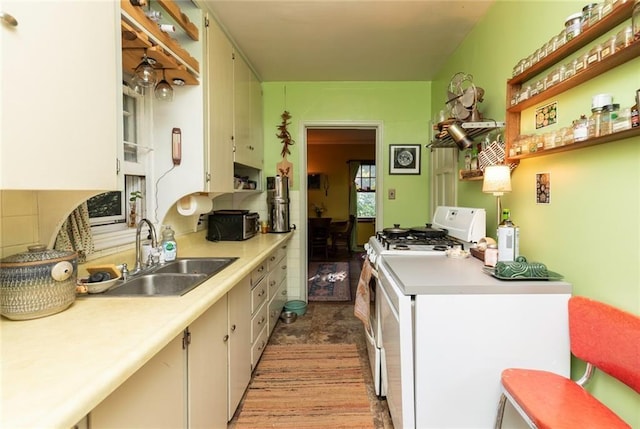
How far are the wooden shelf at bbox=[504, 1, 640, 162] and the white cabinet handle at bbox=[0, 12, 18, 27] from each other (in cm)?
172

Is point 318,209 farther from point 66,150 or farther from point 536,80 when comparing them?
point 66,150

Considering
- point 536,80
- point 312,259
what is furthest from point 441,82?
point 312,259

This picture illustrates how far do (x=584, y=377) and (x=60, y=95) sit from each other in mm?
1991

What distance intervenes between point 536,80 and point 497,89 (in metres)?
0.48

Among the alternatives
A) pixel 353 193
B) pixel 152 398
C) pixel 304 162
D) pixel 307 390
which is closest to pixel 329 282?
pixel 304 162

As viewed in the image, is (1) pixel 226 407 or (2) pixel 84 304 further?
(1) pixel 226 407

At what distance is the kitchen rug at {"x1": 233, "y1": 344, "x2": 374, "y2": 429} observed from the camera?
5.95ft

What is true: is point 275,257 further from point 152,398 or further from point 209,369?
point 152,398

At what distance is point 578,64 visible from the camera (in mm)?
1248

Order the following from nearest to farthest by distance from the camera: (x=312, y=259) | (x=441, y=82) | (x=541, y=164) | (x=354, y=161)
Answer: (x=541, y=164), (x=441, y=82), (x=312, y=259), (x=354, y=161)

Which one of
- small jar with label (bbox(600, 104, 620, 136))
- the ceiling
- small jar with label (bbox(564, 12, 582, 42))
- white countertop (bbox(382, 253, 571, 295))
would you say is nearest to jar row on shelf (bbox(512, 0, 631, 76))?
small jar with label (bbox(564, 12, 582, 42))

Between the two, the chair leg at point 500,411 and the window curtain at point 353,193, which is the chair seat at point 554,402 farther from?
the window curtain at point 353,193

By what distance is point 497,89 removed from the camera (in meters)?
2.05

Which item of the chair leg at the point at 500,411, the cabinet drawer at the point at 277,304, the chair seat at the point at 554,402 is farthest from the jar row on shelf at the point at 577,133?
the cabinet drawer at the point at 277,304
